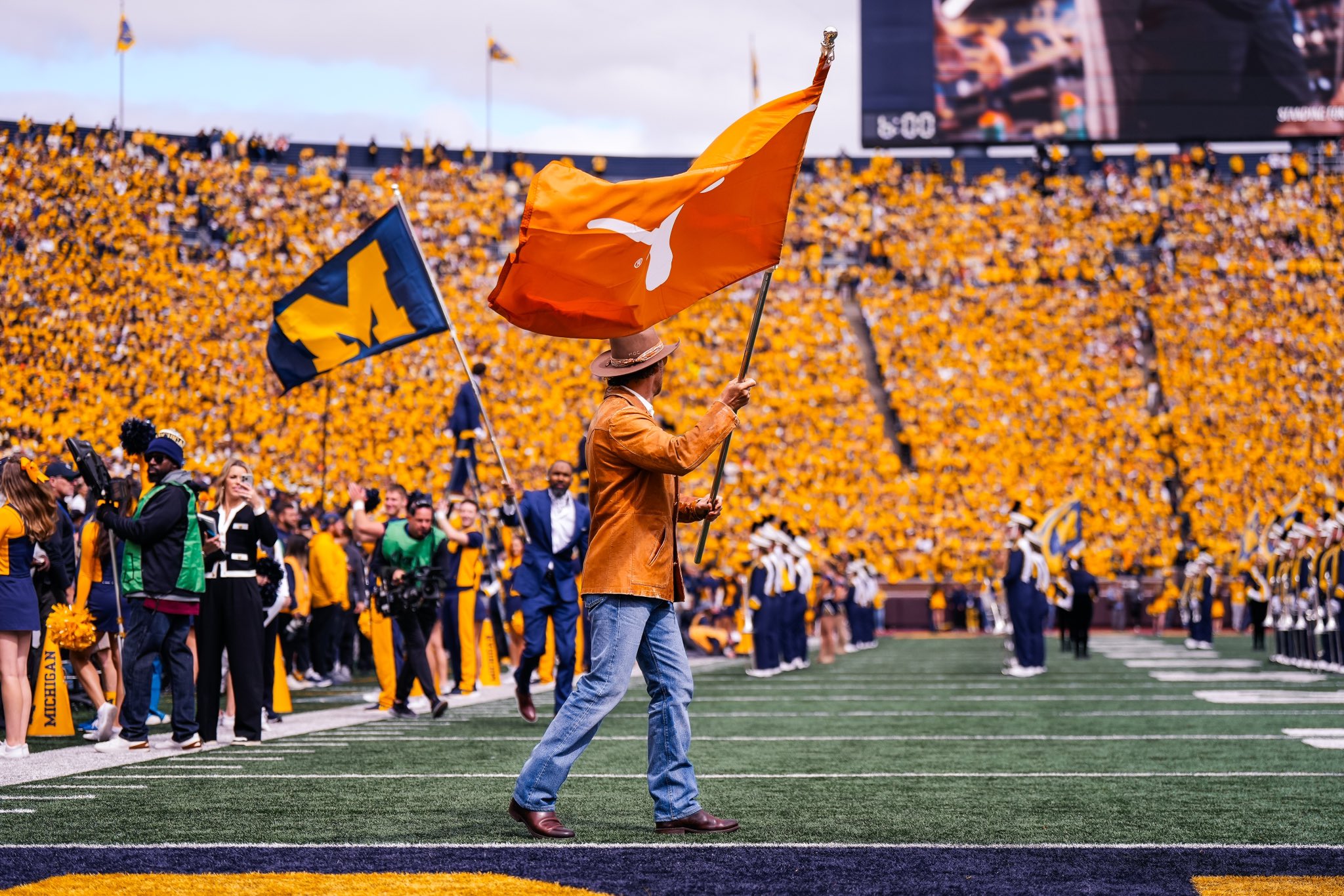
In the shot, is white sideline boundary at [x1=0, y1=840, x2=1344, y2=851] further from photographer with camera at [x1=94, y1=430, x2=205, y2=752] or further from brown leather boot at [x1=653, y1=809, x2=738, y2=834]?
photographer with camera at [x1=94, y1=430, x2=205, y2=752]

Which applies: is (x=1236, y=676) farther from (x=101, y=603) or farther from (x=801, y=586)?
(x=101, y=603)

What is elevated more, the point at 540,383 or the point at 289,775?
the point at 540,383

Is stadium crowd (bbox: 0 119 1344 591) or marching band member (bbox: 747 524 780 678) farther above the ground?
stadium crowd (bbox: 0 119 1344 591)

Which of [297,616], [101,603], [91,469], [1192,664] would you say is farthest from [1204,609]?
[91,469]

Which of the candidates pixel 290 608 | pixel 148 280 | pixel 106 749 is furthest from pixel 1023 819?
pixel 148 280

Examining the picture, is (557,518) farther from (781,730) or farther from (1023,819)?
(1023,819)

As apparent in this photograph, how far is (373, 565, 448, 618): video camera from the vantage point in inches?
534

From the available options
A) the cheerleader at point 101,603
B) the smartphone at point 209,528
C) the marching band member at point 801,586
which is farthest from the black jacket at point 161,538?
the marching band member at point 801,586

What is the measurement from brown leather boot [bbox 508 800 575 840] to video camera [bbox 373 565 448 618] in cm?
708

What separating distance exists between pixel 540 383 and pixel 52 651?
24.0 m

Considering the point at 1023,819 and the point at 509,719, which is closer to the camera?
the point at 1023,819

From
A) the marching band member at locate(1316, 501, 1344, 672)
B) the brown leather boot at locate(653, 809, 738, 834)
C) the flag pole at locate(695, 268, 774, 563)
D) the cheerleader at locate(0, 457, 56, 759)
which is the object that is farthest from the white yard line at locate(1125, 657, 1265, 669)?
the brown leather boot at locate(653, 809, 738, 834)

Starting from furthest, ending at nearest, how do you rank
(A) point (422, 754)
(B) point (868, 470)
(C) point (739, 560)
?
(B) point (868, 470), (C) point (739, 560), (A) point (422, 754)

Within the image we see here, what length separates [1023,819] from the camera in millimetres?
7027
